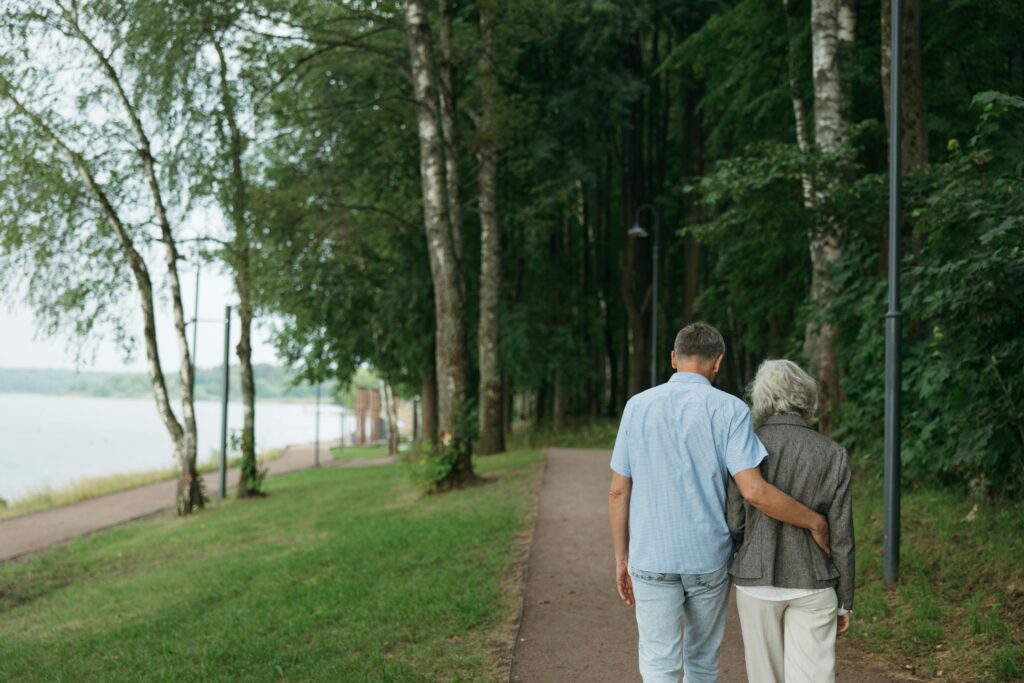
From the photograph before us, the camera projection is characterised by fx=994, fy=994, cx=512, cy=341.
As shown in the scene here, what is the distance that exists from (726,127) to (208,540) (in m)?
11.6

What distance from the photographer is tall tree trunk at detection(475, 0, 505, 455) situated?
66.2ft

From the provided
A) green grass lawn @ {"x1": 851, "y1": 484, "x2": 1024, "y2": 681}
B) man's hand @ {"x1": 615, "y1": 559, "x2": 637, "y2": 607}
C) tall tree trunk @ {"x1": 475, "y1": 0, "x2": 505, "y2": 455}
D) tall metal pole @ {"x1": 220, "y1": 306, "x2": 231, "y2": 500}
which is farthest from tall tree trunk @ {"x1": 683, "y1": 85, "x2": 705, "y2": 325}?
man's hand @ {"x1": 615, "y1": 559, "x2": 637, "y2": 607}

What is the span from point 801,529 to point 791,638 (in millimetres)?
433

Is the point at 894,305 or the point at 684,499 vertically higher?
the point at 894,305

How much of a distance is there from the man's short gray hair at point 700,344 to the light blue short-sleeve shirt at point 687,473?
11 centimetres

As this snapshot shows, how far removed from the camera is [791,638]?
3824 mm

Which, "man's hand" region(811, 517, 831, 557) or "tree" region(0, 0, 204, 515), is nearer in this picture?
"man's hand" region(811, 517, 831, 557)

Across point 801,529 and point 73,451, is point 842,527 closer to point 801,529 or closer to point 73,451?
point 801,529

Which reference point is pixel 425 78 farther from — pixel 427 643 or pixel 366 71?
pixel 427 643

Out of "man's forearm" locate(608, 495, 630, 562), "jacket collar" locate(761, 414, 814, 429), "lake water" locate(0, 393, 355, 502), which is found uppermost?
"jacket collar" locate(761, 414, 814, 429)

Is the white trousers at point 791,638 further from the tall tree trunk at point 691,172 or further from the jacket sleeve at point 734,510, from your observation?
the tall tree trunk at point 691,172

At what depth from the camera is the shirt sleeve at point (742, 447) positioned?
375cm

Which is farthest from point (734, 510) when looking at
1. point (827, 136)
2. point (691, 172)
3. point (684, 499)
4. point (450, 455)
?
point (691, 172)

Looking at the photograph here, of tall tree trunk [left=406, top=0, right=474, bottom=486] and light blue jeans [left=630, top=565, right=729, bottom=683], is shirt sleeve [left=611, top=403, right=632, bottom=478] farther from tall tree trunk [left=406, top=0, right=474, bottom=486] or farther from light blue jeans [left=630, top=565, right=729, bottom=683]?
tall tree trunk [left=406, top=0, right=474, bottom=486]
